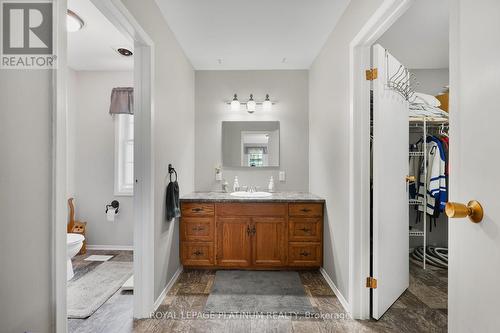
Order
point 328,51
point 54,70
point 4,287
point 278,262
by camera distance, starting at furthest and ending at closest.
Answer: point 278,262 → point 328,51 → point 54,70 → point 4,287

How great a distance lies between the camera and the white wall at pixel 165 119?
2068mm

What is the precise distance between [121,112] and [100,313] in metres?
2.46

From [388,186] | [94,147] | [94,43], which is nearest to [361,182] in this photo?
[388,186]

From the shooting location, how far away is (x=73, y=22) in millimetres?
2271

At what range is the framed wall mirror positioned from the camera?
3.51 metres

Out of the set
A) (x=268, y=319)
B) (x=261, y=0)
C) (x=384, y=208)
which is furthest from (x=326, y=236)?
(x=261, y=0)

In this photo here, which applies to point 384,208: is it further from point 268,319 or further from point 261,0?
point 261,0

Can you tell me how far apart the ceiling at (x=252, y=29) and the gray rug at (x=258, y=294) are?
8.39 ft

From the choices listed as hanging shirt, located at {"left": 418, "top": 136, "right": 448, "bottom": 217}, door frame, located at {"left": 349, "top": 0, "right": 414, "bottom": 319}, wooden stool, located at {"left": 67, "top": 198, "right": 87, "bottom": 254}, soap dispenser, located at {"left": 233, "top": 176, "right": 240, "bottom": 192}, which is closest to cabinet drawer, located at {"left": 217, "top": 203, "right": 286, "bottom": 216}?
soap dispenser, located at {"left": 233, "top": 176, "right": 240, "bottom": 192}

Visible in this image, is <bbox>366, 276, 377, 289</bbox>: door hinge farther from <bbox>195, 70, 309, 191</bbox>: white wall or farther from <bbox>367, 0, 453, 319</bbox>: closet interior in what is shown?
<bbox>195, 70, 309, 191</bbox>: white wall

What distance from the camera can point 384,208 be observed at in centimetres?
194

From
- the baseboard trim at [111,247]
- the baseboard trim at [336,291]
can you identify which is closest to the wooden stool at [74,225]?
the baseboard trim at [111,247]

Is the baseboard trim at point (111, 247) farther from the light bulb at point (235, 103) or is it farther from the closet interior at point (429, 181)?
the closet interior at point (429, 181)
